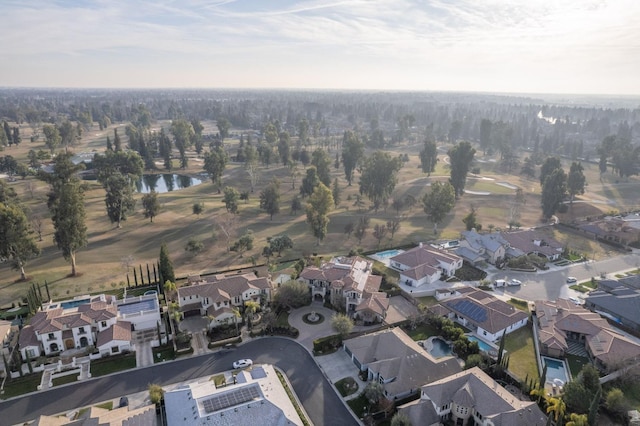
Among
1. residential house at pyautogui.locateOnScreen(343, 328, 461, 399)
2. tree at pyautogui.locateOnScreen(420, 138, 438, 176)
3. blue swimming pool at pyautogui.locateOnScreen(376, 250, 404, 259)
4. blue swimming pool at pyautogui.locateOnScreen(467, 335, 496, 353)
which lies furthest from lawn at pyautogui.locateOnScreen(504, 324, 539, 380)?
tree at pyautogui.locateOnScreen(420, 138, 438, 176)

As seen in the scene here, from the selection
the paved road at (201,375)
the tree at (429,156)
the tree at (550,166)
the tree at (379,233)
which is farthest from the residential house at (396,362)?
the tree at (429,156)

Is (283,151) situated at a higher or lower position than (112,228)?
higher

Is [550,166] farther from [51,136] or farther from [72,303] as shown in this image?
[51,136]

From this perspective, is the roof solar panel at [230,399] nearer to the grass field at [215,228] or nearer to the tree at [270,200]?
the grass field at [215,228]

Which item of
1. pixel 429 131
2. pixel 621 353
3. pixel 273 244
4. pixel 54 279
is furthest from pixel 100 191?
pixel 429 131

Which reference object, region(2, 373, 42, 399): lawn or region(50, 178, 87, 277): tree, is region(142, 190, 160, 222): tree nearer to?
region(50, 178, 87, 277): tree

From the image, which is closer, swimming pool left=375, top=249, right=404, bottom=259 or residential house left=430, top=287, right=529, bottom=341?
residential house left=430, top=287, right=529, bottom=341

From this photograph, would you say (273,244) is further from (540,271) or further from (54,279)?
(540,271)
